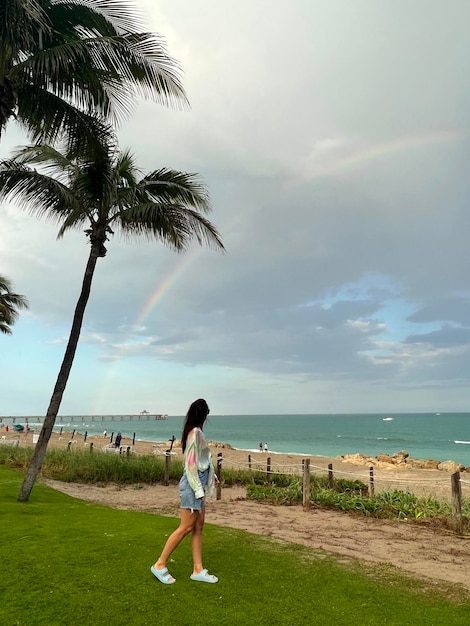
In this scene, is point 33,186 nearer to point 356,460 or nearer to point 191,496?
point 191,496

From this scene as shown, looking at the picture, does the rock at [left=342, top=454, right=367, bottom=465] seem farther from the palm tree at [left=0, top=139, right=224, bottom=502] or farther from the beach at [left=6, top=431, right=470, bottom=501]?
the palm tree at [left=0, top=139, right=224, bottom=502]

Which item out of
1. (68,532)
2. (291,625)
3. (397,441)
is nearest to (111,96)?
(68,532)

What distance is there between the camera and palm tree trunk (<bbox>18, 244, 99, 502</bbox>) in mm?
10316

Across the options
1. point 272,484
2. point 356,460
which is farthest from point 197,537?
point 356,460

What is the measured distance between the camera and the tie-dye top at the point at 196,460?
15.7 ft

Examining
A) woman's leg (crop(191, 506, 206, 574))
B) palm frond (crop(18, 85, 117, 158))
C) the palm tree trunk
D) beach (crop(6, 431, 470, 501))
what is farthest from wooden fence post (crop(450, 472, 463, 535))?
palm frond (crop(18, 85, 117, 158))

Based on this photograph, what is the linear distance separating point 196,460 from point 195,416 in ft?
1.45

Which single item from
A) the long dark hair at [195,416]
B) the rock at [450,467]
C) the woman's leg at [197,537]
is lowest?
the woman's leg at [197,537]

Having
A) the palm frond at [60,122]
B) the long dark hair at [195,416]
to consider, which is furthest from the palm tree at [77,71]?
the long dark hair at [195,416]

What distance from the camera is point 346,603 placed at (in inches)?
187

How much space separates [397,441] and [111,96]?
76.8 meters

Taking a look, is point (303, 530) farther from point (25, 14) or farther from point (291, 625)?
point (25, 14)

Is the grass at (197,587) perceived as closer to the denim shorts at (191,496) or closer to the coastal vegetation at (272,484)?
the denim shorts at (191,496)

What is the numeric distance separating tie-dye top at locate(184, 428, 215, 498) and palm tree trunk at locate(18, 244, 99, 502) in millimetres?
6596
